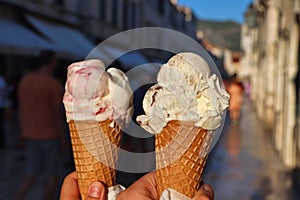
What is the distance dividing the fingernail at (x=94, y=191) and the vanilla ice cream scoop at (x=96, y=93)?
0.22 m

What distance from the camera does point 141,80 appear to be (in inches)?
76.0

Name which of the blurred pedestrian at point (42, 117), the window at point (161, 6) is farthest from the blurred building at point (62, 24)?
the blurred pedestrian at point (42, 117)

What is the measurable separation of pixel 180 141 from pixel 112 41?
527 millimetres

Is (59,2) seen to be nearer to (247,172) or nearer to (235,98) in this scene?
(235,98)

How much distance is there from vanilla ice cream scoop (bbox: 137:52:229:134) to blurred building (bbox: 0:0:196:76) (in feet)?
14.9

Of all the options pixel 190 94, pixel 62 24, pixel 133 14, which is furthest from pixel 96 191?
pixel 133 14

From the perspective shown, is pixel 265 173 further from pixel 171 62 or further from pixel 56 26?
pixel 56 26

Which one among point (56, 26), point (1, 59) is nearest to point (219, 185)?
point (1, 59)

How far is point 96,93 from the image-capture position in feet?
5.49

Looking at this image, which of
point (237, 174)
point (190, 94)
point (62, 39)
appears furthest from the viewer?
point (62, 39)

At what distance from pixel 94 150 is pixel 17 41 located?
10.1 meters

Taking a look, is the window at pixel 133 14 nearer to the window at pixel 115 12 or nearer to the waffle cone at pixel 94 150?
the window at pixel 115 12

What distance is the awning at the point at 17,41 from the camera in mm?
10719

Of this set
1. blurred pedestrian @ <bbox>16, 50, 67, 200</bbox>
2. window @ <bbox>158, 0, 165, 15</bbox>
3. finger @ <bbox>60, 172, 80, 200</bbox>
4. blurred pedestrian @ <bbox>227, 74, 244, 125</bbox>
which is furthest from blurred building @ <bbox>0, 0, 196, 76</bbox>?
finger @ <bbox>60, 172, 80, 200</bbox>
